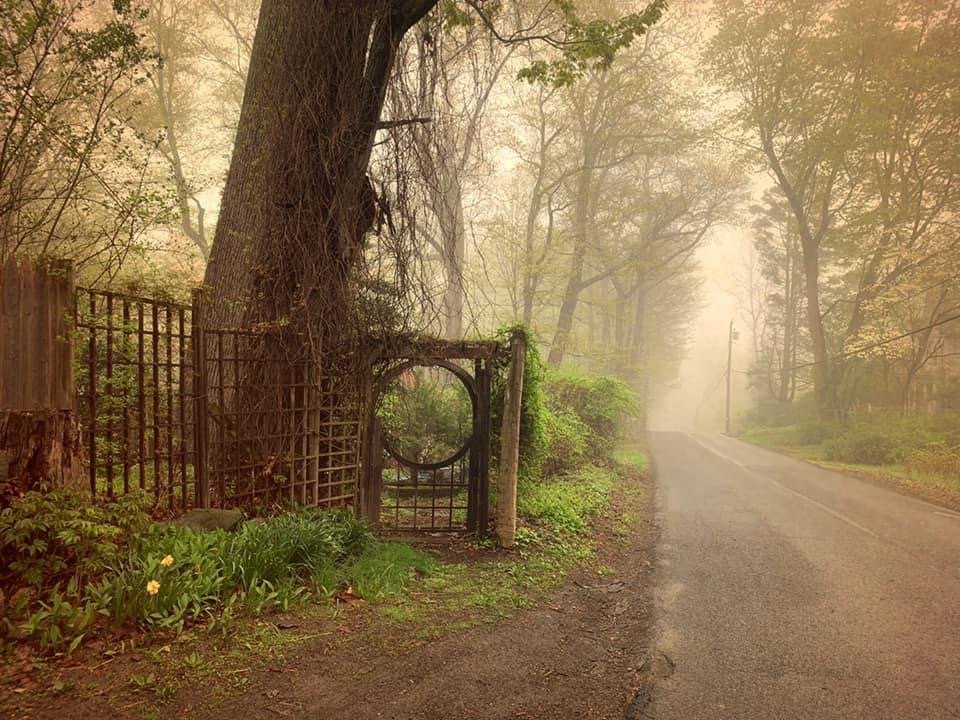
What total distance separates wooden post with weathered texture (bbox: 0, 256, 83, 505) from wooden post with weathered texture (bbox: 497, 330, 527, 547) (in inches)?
178

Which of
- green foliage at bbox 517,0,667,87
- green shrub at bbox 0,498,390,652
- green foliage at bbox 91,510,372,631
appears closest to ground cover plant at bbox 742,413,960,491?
green foliage at bbox 517,0,667,87

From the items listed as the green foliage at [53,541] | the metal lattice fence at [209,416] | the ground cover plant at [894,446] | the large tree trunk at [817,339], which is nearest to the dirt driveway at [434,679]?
the green foliage at [53,541]

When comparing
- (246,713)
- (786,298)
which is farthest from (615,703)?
(786,298)

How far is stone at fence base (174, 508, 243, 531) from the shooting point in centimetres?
500

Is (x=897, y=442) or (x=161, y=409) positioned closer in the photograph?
(x=161, y=409)

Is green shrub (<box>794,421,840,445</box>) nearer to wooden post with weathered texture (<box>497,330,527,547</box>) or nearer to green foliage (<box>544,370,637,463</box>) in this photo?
green foliage (<box>544,370,637,463</box>)

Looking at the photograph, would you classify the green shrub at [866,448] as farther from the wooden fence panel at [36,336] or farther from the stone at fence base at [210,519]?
the wooden fence panel at [36,336]

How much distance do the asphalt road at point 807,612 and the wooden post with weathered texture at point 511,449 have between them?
1.92 m

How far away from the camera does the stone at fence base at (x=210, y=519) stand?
5.00 m

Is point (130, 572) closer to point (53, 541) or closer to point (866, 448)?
point (53, 541)

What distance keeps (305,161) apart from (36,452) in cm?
402

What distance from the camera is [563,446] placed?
12.6m

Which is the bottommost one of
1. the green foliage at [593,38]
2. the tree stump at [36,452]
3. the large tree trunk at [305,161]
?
the tree stump at [36,452]

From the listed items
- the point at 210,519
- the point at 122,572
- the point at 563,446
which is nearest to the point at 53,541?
the point at 122,572
